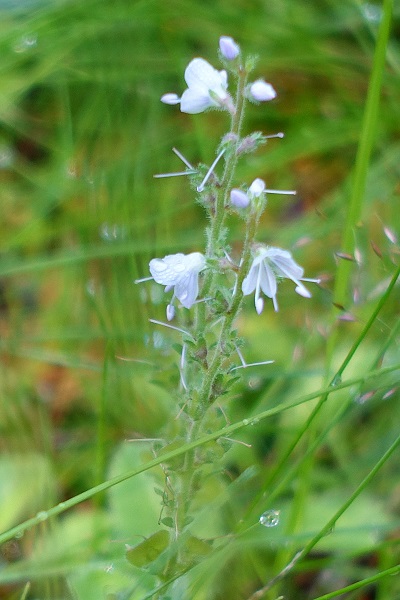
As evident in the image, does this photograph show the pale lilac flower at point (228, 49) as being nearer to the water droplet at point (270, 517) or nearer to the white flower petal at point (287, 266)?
the white flower petal at point (287, 266)

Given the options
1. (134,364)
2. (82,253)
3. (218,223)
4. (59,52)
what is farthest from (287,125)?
(218,223)

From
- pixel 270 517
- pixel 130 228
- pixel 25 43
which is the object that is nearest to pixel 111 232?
pixel 130 228

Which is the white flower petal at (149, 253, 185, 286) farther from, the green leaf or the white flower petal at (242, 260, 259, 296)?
the green leaf

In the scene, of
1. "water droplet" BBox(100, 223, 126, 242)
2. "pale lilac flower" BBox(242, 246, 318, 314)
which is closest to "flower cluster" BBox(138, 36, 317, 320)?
"pale lilac flower" BBox(242, 246, 318, 314)

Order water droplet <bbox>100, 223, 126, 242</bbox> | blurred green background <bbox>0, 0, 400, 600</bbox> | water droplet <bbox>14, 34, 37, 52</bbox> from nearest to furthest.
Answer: blurred green background <bbox>0, 0, 400, 600</bbox>, water droplet <bbox>100, 223, 126, 242</bbox>, water droplet <bbox>14, 34, 37, 52</bbox>

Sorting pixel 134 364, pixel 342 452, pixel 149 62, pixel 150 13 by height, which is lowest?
pixel 342 452

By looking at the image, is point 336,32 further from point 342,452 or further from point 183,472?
point 183,472
